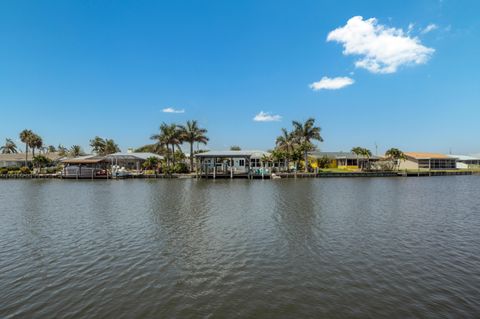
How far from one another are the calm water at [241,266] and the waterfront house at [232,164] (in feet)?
136

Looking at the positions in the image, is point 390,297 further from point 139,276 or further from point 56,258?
point 56,258

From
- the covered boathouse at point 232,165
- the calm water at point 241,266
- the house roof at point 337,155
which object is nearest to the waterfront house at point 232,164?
the covered boathouse at point 232,165

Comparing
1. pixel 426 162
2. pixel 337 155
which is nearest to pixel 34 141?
pixel 337 155

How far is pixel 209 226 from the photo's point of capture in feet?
59.8

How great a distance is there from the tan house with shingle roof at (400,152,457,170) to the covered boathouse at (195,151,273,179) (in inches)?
1898

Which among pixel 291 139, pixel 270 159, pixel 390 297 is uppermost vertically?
pixel 291 139

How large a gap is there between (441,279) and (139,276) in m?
11.5

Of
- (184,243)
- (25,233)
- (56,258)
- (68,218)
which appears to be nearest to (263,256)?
(184,243)

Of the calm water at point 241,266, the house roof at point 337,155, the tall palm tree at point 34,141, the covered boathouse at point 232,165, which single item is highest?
the tall palm tree at point 34,141

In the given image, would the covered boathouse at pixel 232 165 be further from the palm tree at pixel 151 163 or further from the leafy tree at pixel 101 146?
the leafy tree at pixel 101 146

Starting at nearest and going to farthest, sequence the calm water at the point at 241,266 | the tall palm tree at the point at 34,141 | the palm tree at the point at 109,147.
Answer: the calm water at the point at 241,266 < the tall palm tree at the point at 34,141 < the palm tree at the point at 109,147

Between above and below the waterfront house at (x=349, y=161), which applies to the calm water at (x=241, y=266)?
below

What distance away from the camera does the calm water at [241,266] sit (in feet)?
27.2

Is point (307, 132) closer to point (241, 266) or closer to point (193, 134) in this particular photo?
point (193, 134)
